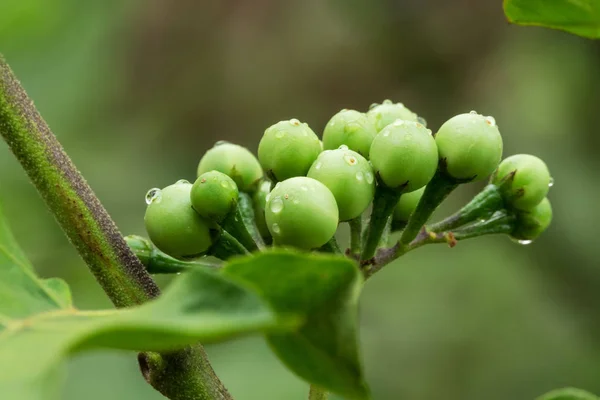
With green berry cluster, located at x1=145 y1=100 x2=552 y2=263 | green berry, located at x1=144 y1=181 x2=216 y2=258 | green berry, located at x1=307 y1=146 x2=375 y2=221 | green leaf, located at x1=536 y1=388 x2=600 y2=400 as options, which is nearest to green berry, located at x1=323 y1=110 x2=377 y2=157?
green berry cluster, located at x1=145 y1=100 x2=552 y2=263

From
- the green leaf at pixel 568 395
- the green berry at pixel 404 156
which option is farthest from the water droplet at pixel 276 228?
the green leaf at pixel 568 395

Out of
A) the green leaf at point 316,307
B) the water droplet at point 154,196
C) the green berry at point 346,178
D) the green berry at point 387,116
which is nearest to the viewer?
the green leaf at point 316,307

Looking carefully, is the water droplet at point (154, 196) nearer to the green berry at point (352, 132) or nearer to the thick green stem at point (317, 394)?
the green berry at point (352, 132)

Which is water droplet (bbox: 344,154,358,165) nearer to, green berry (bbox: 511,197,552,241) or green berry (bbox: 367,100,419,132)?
green berry (bbox: 367,100,419,132)

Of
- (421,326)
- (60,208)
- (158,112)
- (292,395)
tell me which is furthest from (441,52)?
(60,208)

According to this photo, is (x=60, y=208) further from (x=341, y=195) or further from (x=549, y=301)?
(x=549, y=301)

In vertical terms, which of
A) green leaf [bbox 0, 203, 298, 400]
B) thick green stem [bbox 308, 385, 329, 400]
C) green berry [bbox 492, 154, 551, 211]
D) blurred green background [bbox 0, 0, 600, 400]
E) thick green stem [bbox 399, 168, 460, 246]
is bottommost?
blurred green background [bbox 0, 0, 600, 400]
